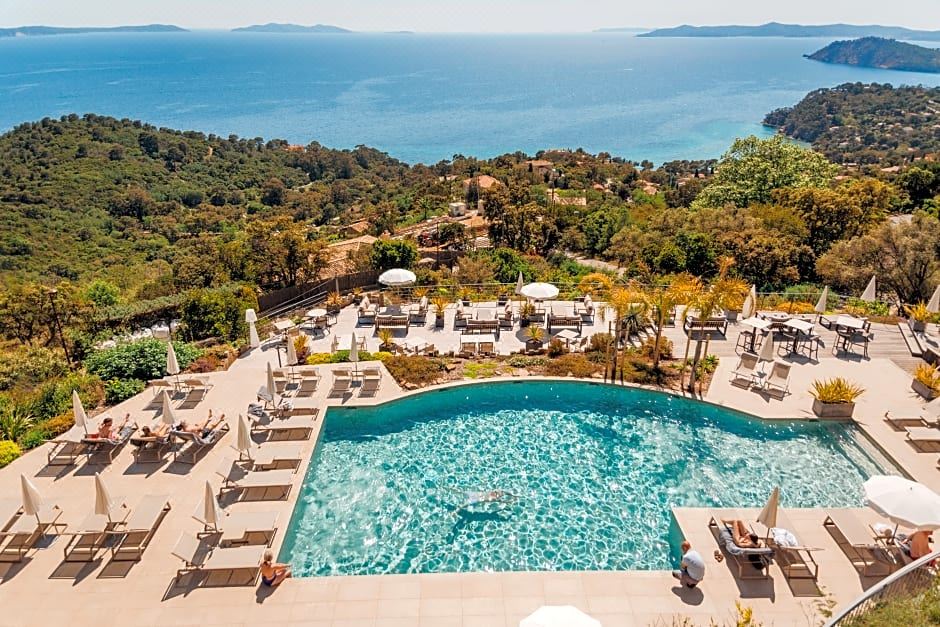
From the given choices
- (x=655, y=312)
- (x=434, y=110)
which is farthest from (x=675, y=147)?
(x=655, y=312)

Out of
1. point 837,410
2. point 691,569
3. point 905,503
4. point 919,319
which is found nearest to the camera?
point 691,569

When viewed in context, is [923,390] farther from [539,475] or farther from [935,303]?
[539,475]

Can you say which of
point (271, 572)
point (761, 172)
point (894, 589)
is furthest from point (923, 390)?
point (761, 172)

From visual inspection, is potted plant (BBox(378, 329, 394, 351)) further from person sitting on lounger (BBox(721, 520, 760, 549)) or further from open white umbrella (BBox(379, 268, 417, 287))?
person sitting on lounger (BBox(721, 520, 760, 549))

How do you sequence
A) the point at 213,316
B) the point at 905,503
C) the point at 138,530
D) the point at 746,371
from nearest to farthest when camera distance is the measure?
1. the point at 905,503
2. the point at 138,530
3. the point at 746,371
4. the point at 213,316

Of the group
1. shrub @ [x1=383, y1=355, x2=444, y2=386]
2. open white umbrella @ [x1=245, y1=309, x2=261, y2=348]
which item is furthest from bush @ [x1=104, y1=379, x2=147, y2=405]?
shrub @ [x1=383, y1=355, x2=444, y2=386]

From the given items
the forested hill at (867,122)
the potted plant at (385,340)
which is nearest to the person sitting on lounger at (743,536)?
the potted plant at (385,340)

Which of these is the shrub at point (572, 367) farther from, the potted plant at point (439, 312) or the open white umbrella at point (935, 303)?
the open white umbrella at point (935, 303)
